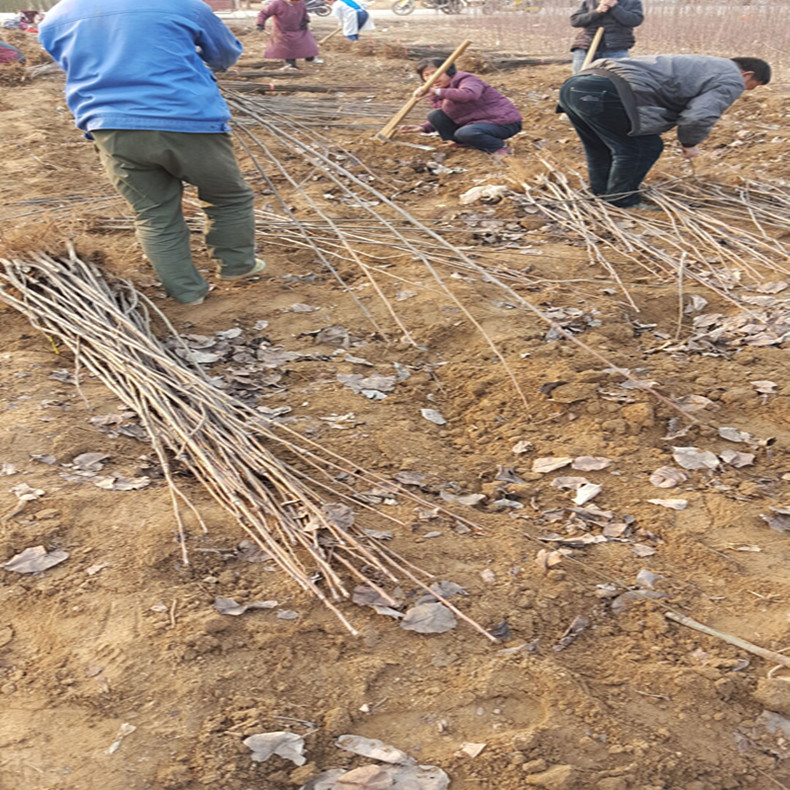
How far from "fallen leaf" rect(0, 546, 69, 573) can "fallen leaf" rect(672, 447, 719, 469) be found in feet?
6.63

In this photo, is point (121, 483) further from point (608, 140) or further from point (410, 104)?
point (410, 104)

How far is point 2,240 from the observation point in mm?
3398

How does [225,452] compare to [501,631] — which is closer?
[501,631]

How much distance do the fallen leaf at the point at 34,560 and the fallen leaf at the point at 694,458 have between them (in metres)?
2.02

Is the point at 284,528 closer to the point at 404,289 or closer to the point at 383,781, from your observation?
the point at 383,781

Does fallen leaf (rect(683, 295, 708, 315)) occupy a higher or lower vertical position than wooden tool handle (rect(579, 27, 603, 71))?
lower

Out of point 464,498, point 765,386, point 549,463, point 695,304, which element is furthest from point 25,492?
point 695,304

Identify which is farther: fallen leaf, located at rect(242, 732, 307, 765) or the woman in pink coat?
the woman in pink coat

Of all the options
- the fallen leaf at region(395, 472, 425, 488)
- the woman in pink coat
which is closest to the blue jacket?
the fallen leaf at region(395, 472, 425, 488)

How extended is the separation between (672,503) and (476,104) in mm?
4756

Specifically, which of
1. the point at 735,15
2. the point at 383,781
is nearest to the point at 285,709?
the point at 383,781

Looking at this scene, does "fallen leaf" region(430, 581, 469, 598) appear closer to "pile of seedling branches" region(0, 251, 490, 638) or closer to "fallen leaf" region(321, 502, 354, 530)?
"pile of seedling branches" region(0, 251, 490, 638)

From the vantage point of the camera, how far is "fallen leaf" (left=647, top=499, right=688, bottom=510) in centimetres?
229

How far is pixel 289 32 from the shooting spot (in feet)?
32.4
